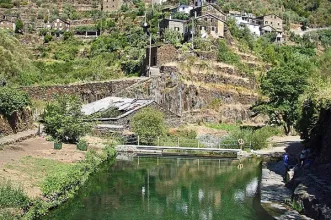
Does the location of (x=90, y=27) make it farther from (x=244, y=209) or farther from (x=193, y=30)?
(x=244, y=209)

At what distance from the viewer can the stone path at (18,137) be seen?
94.2ft

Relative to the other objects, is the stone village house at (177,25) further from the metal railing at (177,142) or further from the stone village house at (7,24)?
the stone village house at (7,24)

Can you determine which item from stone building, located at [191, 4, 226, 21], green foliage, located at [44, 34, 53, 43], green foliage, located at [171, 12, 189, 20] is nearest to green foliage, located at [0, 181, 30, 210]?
stone building, located at [191, 4, 226, 21]

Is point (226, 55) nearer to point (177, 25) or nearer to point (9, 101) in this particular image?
point (177, 25)

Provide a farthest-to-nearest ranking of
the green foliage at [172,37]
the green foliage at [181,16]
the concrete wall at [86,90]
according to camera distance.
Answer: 1. the green foliage at [181,16]
2. the green foliage at [172,37]
3. the concrete wall at [86,90]

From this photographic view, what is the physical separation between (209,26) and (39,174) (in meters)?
44.2

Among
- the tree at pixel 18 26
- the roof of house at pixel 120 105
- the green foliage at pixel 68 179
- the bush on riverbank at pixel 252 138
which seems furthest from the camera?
the tree at pixel 18 26

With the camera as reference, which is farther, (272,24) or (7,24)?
(7,24)

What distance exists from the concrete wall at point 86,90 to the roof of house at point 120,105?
13.9 feet

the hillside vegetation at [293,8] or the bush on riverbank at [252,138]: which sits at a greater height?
the hillside vegetation at [293,8]

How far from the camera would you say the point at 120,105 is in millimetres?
43375

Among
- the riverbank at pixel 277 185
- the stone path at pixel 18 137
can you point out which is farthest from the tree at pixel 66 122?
the riverbank at pixel 277 185

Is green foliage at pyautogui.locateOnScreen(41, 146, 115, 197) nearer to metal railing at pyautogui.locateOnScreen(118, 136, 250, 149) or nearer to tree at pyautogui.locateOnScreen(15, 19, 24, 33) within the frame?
metal railing at pyautogui.locateOnScreen(118, 136, 250, 149)

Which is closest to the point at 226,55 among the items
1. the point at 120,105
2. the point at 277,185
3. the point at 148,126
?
the point at 120,105
